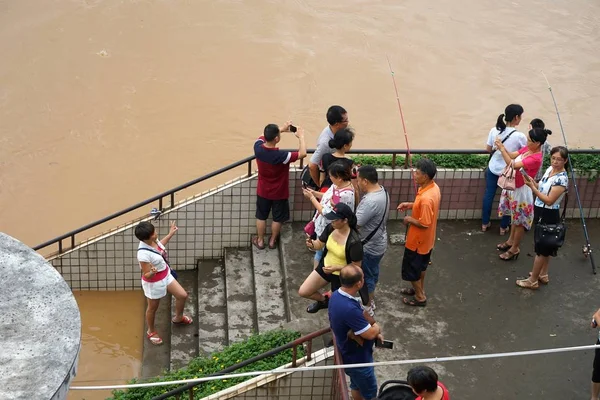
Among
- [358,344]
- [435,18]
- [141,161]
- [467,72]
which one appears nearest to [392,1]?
[435,18]

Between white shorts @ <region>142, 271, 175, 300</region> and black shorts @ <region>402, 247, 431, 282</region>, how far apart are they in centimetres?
243

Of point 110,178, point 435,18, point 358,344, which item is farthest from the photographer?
point 435,18

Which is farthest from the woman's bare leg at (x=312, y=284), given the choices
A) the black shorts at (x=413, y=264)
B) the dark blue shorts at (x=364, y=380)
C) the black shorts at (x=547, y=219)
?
the black shorts at (x=547, y=219)

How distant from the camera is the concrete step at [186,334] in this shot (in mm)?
8922

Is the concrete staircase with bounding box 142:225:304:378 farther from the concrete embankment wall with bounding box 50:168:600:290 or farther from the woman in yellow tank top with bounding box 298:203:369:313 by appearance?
the woman in yellow tank top with bounding box 298:203:369:313

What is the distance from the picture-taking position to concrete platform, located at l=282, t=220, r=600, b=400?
763 centimetres

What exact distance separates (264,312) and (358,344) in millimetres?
2388

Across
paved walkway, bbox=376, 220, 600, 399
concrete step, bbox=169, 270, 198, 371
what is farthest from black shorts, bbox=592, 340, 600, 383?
concrete step, bbox=169, 270, 198, 371

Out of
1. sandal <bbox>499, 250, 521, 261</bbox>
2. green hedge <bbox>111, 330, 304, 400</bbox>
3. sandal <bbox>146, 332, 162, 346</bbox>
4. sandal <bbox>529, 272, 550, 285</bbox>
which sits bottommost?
sandal <bbox>146, 332, 162, 346</bbox>

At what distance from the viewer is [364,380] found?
22.4ft

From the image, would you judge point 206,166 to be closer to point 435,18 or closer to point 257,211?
point 257,211

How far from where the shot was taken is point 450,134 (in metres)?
14.8

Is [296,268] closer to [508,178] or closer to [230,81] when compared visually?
[508,178]

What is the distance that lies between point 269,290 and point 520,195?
115 inches
